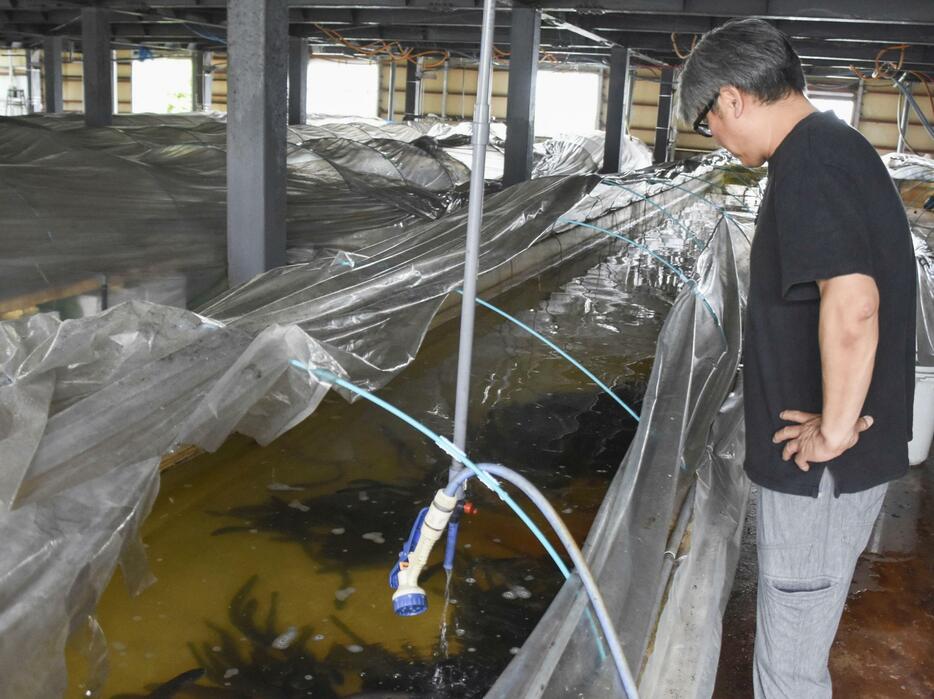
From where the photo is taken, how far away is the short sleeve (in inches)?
61.2

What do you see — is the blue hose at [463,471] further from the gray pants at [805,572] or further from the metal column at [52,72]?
the metal column at [52,72]

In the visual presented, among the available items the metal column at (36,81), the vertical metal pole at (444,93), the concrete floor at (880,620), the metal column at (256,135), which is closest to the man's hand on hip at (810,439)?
the concrete floor at (880,620)

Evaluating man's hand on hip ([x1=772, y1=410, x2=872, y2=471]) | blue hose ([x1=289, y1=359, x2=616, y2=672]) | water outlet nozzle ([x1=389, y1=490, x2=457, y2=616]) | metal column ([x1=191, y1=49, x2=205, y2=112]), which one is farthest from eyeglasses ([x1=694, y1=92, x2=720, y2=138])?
metal column ([x1=191, y1=49, x2=205, y2=112])

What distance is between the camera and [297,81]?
13.8 m

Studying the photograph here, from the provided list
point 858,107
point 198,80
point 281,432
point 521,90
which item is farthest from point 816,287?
point 858,107

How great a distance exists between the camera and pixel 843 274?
155cm

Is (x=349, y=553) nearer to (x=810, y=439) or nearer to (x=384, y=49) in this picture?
(x=810, y=439)

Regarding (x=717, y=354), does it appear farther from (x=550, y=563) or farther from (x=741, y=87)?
(x=741, y=87)

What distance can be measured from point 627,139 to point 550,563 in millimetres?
13834

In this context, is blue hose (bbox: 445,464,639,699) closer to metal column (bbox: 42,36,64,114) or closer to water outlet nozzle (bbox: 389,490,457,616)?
water outlet nozzle (bbox: 389,490,457,616)

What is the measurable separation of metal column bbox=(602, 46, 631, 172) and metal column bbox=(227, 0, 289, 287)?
9.08 m

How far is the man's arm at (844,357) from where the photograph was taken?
61.2 inches

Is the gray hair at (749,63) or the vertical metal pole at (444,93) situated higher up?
the vertical metal pole at (444,93)

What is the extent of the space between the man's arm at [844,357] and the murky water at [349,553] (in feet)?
4.90
